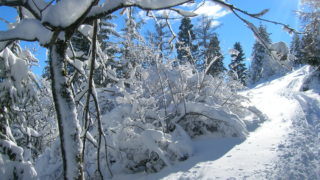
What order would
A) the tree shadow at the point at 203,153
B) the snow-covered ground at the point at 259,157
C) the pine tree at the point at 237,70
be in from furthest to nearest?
the pine tree at the point at 237,70 → the tree shadow at the point at 203,153 → the snow-covered ground at the point at 259,157

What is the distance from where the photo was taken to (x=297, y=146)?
17.9ft

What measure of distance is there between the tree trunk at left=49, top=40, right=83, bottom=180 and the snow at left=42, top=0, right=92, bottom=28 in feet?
0.76

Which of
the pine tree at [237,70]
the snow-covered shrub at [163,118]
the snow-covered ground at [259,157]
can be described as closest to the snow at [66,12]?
the snow-covered shrub at [163,118]

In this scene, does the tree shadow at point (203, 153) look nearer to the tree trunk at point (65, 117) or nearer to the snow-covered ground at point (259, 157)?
the snow-covered ground at point (259, 157)

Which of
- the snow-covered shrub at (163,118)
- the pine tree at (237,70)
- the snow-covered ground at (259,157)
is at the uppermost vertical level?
the pine tree at (237,70)

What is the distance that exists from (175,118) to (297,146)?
10.2ft

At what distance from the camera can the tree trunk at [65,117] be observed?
1.50 meters

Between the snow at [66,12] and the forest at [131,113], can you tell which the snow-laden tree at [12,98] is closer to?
the forest at [131,113]

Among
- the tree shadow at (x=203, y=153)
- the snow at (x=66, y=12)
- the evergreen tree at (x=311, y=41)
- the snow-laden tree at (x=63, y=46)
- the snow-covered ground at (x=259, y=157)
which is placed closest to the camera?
the snow at (x=66, y=12)

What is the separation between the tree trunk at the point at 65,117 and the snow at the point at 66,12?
0.76 feet

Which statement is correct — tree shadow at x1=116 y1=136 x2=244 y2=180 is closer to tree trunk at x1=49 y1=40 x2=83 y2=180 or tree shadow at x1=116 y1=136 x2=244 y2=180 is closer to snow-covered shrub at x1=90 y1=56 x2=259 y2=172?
snow-covered shrub at x1=90 y1=56 x2=259 y2=172

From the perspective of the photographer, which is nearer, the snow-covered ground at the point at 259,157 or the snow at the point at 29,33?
the snow at the point at 29,33

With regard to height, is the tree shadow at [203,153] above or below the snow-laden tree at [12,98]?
below

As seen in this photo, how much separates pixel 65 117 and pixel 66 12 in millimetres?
590
